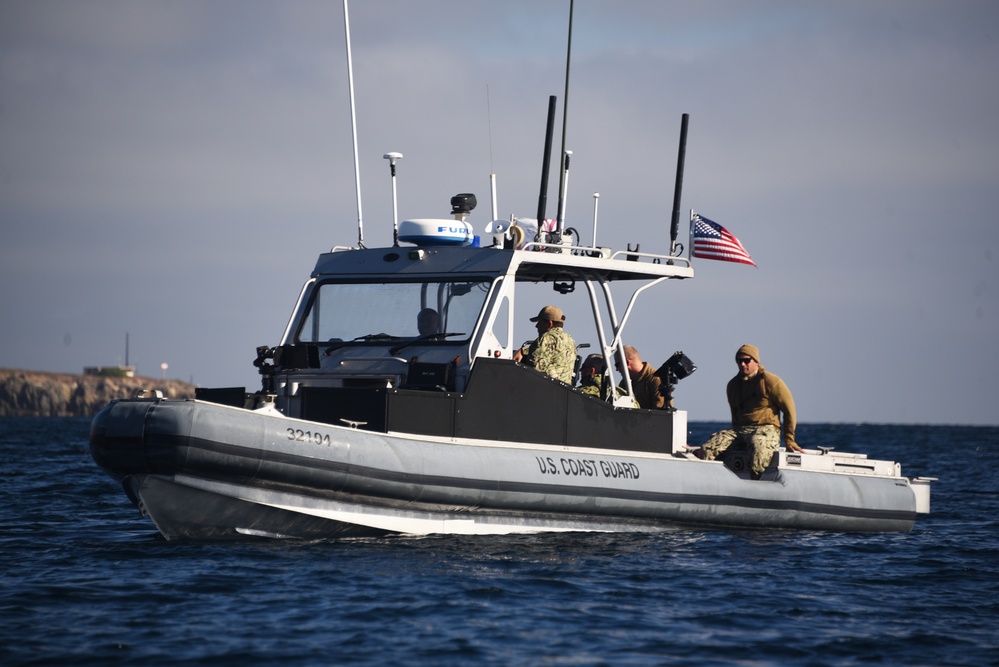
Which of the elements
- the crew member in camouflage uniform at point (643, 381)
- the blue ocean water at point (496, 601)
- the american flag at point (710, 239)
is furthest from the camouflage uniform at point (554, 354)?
the american flag at point (710, 239)

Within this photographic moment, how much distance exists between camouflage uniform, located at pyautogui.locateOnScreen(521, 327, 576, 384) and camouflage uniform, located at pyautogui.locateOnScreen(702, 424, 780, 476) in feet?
6.02

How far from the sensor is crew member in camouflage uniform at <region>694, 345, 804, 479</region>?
12734mm

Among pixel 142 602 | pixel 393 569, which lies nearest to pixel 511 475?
pixel 393 569

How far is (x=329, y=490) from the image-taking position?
991 cm

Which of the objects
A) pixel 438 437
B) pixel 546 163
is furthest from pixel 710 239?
pixel 438 437

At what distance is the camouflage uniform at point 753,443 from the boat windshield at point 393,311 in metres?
2.88

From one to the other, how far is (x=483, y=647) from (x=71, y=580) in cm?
343

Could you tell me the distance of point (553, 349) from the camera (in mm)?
11664

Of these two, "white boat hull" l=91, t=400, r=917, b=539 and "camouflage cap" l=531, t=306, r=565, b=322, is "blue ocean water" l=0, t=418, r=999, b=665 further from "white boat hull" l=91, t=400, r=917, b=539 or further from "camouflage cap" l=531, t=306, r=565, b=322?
"camouflage cap" l=531, t=306, r=565, b=322

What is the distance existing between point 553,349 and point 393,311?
1474 mm

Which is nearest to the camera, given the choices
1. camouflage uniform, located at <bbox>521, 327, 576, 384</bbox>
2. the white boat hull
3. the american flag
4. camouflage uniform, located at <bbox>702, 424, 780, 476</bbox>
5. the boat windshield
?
the white boat hull

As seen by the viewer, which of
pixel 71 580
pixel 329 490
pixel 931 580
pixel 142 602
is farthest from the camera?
pixel 931 580

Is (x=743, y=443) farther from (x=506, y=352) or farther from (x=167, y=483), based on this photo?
(x=167, y=483)

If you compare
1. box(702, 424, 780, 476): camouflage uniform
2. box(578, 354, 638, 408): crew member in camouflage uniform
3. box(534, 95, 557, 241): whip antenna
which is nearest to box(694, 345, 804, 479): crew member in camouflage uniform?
box(702, 424, 780, 476): camouflage uniform
